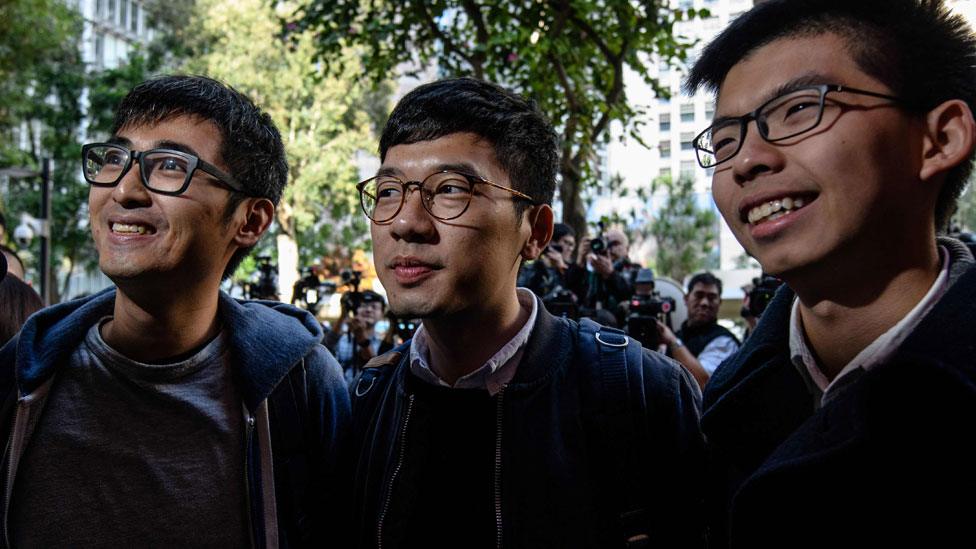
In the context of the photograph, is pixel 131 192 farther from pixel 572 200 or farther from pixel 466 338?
pixel 572 200

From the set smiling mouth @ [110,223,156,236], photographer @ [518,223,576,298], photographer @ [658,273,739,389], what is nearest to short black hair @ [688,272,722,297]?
photographer @ [658,273,739,389]

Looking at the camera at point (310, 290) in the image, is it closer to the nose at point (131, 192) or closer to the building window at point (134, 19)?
the nose at point (131, 192)

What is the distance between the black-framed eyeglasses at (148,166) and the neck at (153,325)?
302mm

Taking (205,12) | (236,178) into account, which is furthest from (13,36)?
(236,178)

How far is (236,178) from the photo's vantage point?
2.39 metres

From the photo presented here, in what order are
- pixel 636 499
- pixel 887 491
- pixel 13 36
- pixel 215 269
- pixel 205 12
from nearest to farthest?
pixel 887 491 < pixel 636 499 < pixel 215 269 < pixel 13 36 < pixel 205 12

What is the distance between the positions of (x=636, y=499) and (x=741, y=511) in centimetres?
38

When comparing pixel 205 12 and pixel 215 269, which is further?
pixel 205 12

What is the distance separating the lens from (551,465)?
200 cm

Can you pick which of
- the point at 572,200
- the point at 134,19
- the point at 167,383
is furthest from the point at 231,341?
the point at 134,19

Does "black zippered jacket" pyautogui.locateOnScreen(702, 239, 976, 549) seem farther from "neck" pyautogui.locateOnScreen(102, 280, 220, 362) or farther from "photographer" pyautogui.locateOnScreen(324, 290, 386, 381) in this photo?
"photographer" pyautogui.locateOnScreen(324, 290, 386, 381)

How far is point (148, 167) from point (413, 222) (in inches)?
31.0

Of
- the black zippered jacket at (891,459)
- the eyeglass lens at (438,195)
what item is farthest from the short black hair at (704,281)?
the black zippered jacket at (891,459)

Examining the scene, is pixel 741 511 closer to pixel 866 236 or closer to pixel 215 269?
pixel 866 236
